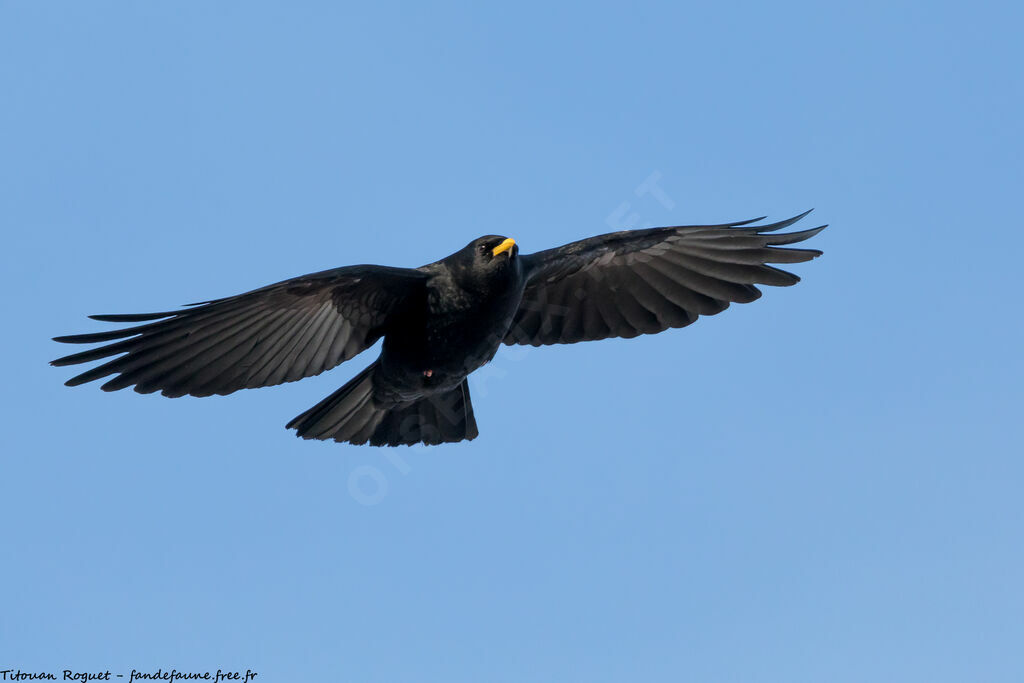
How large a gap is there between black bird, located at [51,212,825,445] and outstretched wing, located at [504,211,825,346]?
0.01 m

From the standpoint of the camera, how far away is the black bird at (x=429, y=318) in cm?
1013

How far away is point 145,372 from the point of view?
990 cm

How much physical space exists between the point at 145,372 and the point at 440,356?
2609mm

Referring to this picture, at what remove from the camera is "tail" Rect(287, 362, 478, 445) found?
38.5 ft

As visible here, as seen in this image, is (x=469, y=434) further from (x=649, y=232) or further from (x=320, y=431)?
(x=649, y=232)

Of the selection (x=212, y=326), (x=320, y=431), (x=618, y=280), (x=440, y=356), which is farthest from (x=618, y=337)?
(x=212, y=326)

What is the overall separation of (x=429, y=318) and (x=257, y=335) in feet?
5.11

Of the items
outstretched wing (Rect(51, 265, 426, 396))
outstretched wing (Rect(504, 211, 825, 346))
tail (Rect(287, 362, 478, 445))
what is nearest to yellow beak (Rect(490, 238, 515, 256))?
outstretched wing (Rect(51, 265, 426, 396))

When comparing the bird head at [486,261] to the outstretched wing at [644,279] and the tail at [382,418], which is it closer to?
the outstretched wing at [644,279]

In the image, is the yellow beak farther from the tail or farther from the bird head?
the tail

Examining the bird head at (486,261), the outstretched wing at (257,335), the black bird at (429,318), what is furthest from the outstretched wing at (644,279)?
the outstretched wing at (257,335)

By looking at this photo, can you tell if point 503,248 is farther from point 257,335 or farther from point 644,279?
point 644,279

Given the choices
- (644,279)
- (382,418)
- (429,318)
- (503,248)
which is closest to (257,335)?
(429,318)

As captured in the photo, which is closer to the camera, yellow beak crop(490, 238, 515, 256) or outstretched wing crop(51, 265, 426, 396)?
outstretched wing crop(51, 265, 426, 396)
